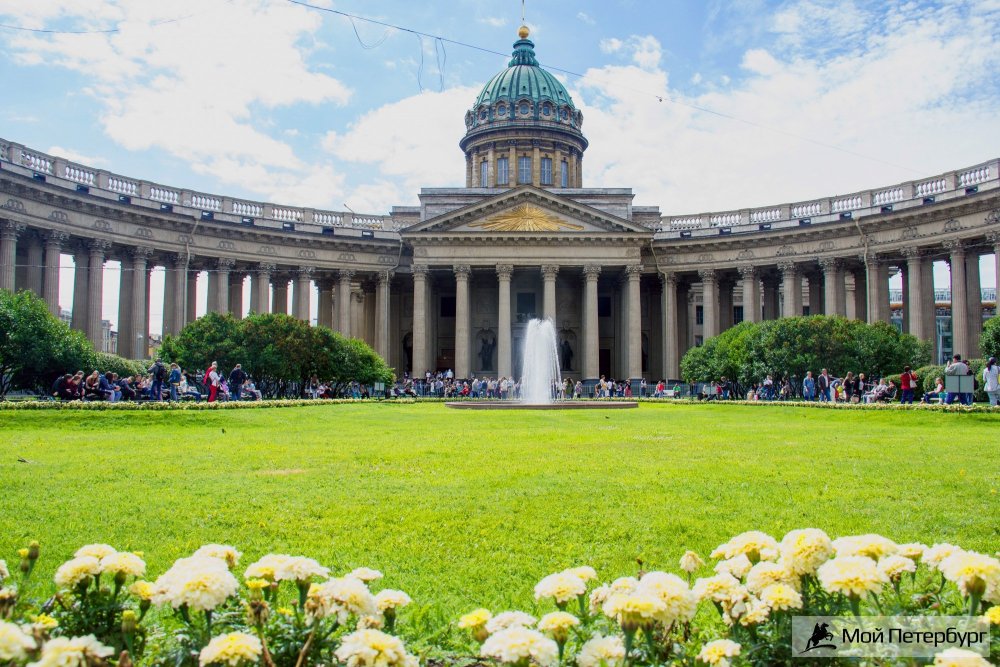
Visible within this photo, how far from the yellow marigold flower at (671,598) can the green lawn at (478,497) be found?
2.14 meters

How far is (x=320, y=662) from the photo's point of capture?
3852 millimetres

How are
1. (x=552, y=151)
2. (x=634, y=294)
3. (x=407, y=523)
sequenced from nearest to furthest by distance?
1. (x=407, y=523)
2. (x=634, y=294)
3. (x=552, y=151)

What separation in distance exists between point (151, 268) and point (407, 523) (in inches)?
2094

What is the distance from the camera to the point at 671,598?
3.66 m

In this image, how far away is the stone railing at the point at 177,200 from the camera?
1826 inches

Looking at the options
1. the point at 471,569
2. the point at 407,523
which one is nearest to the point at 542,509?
the point at 407,523

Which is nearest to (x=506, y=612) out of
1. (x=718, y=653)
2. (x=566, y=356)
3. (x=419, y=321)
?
(x=718, y=653)

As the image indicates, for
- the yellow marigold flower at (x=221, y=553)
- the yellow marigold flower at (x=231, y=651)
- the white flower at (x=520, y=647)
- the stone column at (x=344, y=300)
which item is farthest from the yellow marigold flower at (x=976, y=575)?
the stone column at (x=344, y=300)

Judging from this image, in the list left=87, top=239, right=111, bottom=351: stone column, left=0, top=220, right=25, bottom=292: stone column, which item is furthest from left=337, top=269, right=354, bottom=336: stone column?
left=0, top=220, right=25, bottom=292: stone column

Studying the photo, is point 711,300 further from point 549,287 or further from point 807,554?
point 807,554

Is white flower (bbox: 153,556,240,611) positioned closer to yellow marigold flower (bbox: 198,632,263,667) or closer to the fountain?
yellow marigold flower (bbox: 198,632,263,667)

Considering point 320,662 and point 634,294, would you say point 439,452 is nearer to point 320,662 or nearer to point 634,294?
point 320,662

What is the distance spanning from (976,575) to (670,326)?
202 ft

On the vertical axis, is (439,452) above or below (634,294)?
below
